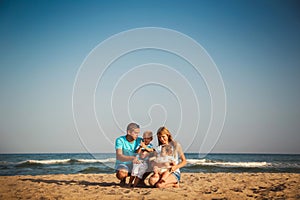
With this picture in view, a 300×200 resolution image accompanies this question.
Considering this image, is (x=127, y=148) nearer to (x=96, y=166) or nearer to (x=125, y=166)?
(x=125, y=166)

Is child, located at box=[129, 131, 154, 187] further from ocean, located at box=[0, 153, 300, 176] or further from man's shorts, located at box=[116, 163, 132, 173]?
ocean, located at box=[0, 153, 300, 176]

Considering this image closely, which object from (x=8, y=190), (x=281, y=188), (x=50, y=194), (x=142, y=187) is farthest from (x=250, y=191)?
(x=8, y=190)

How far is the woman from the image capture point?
4.99 m

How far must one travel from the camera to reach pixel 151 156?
5047mm

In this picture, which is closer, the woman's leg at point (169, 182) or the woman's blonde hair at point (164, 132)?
the woman's blonde hair at point (164, 132)

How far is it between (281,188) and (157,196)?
2.82m

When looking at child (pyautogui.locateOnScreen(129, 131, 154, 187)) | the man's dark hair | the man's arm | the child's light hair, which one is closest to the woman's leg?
child (pyautogui.locateOnScreen(129, 131, 154, 187))

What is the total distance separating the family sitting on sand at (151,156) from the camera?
501cm

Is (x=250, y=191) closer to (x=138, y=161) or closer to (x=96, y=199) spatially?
(x=138, y=161)

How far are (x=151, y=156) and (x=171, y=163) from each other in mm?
428

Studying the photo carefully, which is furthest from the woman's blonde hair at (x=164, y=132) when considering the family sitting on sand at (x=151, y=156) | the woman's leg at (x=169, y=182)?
the woman's leg at (x=169, y=182)

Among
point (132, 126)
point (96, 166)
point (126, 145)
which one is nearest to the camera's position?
point (132, 126)

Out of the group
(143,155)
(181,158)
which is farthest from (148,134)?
(181,158)

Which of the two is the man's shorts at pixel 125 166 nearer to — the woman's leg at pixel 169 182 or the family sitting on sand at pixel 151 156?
the family sitting on sand at pixel 151 156
